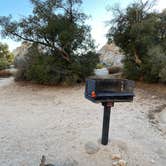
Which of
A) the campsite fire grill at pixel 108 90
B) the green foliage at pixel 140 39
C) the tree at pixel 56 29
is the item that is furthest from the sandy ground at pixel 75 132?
the tree at pixel 56 29

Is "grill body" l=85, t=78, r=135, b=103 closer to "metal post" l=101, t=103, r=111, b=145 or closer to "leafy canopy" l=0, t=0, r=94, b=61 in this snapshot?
"metal post" l=101, t=103, r=111, b=145

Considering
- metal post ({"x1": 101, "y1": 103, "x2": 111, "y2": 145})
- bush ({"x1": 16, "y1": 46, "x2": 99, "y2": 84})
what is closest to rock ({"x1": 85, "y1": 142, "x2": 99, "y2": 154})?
metal post ({"x1": 101, "y1": 103, "x2": 111, "y2": 145})

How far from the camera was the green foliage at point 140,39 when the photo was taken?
7182 mm

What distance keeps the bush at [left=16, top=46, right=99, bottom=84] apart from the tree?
81 mm

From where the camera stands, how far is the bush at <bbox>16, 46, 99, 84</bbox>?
8039 mm

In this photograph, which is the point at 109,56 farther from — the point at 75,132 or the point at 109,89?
the point at 109,89

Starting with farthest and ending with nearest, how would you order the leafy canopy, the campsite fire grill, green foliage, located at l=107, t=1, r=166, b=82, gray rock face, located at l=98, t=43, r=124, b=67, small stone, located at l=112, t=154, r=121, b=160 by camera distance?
gray rock face, located at l=98, t=43, r=124, b=67 < the leafy canopy < green foliage, located at l=107, t=1, r=166, b=82 < small stone, located at l=112, t=154, r=121, b=160 < the campsite fire grill

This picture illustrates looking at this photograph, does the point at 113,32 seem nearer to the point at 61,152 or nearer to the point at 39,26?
the point at 39,26

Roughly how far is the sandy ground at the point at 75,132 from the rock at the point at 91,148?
6cm

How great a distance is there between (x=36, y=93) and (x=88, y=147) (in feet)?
16.8

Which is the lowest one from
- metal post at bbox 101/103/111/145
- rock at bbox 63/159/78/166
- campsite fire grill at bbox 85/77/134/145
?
rock at bbox 63/159/78/166

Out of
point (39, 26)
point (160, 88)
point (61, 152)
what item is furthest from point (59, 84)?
point (61, 152)

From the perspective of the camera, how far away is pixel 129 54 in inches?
350

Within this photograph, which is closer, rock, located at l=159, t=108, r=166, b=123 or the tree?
rock, located at l=159, t=108, r=166, b=123
